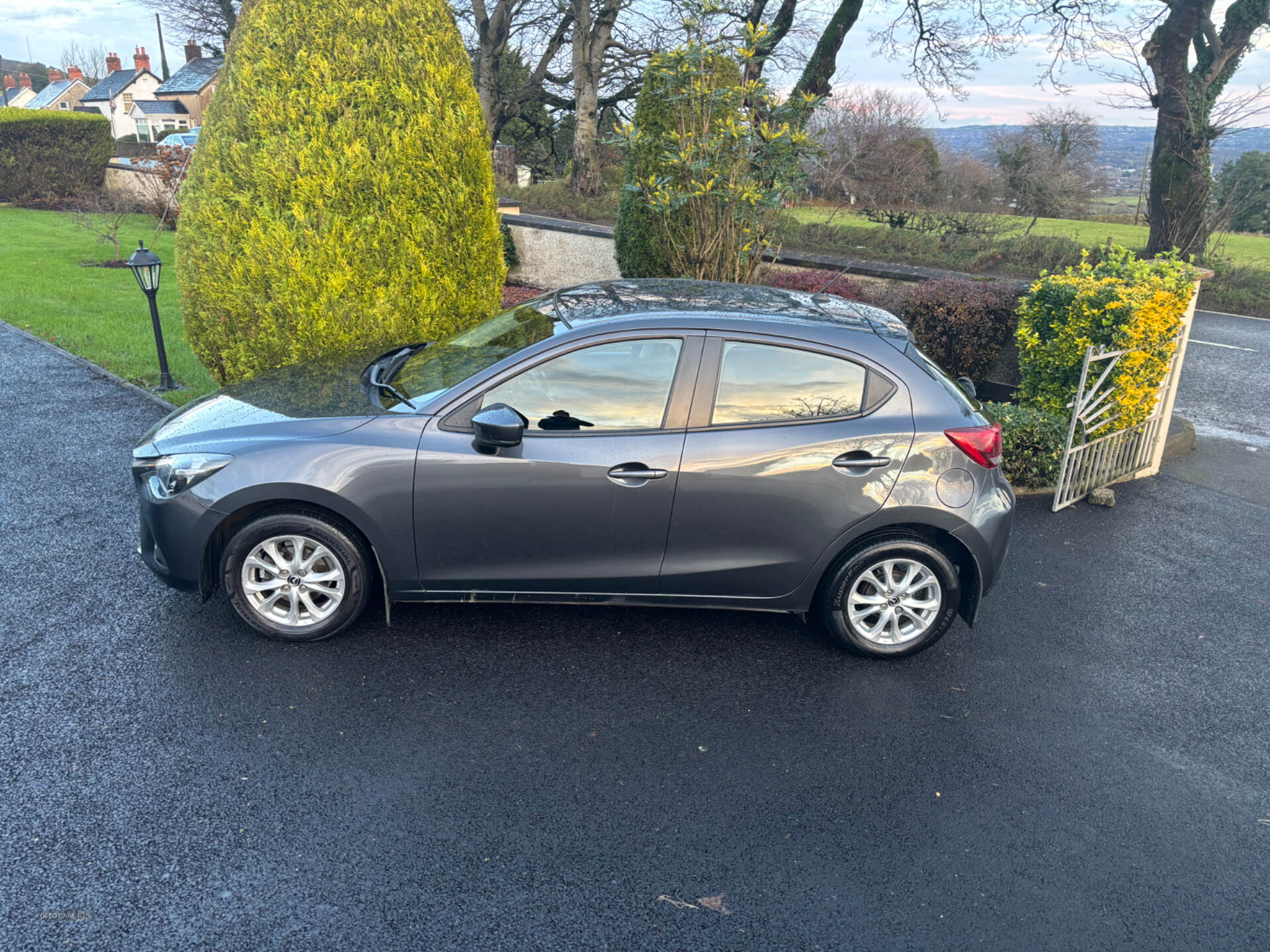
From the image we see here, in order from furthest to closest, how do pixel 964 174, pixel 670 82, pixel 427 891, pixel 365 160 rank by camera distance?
1. pixel 964 174
2. pixel 670 82
3. pixel 365 160
4. pixel 427 891

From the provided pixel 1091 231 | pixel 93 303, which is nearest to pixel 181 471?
pixel 93 303

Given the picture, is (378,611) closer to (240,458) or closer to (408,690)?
(408,690)

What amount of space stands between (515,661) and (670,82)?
644cm

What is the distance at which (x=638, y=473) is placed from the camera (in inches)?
161

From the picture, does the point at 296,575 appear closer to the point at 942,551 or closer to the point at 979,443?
the point at 942,551

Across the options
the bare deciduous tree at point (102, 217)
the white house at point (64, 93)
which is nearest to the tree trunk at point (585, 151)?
the bare deciduous tree at point (102, 217)

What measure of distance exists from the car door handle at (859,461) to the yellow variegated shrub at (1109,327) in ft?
12.2

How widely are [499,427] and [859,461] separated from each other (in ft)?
5.45

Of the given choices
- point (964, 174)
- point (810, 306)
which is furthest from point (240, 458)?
point (964, 174)

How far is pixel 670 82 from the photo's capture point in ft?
28.4

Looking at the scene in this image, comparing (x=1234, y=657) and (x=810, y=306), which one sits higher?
(x=810, y=306)

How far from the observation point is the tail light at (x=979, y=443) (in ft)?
14.0

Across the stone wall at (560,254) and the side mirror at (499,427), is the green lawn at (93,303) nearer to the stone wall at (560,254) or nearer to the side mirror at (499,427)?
the side mirror at (499,427)

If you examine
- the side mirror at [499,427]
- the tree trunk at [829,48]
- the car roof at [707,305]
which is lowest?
the side mirror at [499,427]
